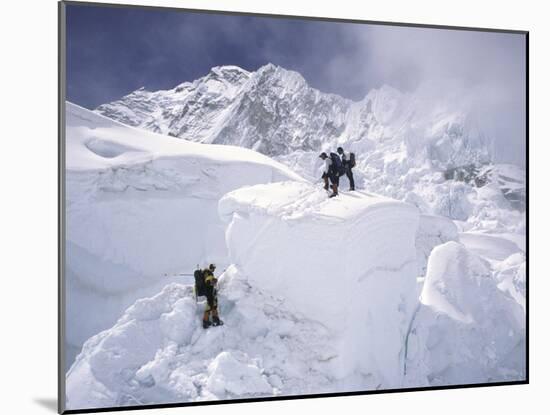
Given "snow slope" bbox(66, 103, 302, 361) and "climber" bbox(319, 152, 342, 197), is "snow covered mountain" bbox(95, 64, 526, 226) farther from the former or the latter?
"snow slope" bbox(66, 103, 302, 361)

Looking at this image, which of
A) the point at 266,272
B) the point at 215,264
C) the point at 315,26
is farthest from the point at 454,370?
the point at 315,26

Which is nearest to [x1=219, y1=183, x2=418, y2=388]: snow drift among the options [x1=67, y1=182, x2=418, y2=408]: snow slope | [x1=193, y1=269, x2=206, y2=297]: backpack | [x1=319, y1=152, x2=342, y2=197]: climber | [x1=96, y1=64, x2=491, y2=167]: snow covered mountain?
[x1=67, y1=182, x2=418, y2=408]: snow slope

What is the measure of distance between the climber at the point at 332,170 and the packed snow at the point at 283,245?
3.4 inches

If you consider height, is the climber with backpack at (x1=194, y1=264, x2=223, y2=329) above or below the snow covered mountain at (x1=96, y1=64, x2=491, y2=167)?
below

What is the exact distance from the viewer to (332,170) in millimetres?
7137

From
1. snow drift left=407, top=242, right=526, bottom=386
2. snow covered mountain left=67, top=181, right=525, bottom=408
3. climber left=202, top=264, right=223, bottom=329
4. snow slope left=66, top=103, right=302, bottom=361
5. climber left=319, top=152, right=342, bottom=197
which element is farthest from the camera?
snow drift left=407, top=242, right=526, bottom=386

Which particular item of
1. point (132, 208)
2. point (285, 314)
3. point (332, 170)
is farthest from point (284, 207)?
point (132, 208)

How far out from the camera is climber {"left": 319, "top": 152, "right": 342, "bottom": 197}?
280 inches

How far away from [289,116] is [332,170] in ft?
2.16

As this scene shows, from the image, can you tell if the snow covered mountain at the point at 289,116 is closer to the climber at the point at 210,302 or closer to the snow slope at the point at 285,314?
the snow slope at the point at 285,314

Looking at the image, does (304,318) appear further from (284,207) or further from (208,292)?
(284,207)

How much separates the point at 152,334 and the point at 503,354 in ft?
11.6

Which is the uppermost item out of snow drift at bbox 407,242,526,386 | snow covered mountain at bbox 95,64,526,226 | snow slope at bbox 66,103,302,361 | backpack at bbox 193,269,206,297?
snow covered mountain at bbox 95,64,526,226

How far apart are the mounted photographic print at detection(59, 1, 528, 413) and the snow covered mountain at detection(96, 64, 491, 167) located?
0.06 feet
